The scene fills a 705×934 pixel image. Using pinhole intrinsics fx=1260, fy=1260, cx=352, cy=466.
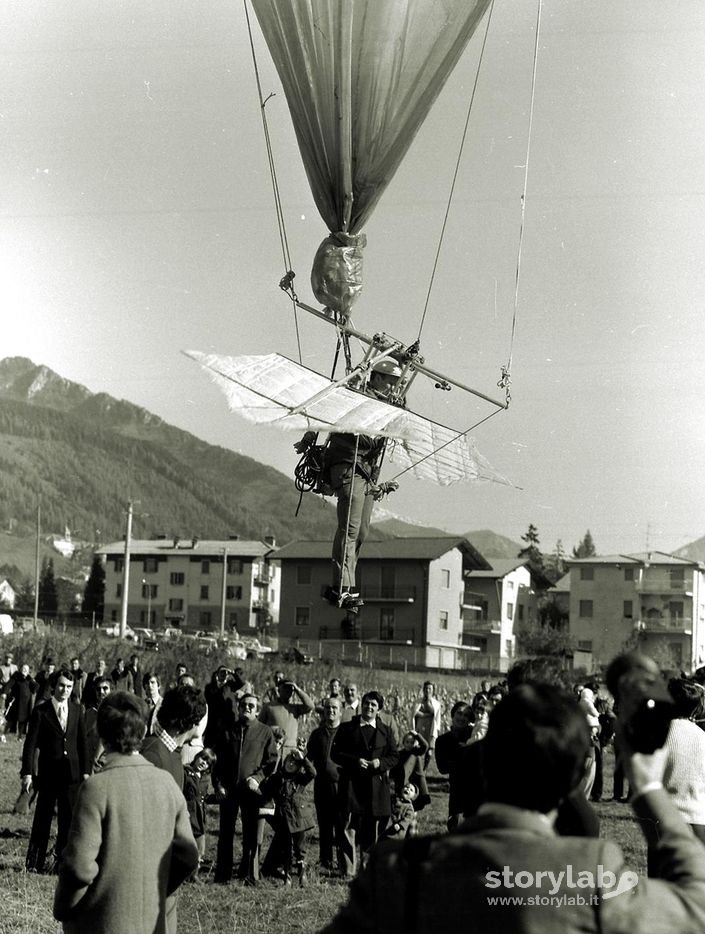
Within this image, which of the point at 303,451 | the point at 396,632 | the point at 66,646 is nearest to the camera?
the point at 303,451

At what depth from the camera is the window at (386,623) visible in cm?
7300

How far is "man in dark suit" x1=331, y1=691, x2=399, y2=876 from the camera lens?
1263cm

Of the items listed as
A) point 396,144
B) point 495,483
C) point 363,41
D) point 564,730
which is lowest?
point 564,730

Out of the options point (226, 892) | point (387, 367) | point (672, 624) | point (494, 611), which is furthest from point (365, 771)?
point (672, 624)

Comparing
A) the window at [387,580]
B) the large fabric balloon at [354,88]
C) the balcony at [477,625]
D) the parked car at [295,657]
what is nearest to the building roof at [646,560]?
the balcony at [477,625]

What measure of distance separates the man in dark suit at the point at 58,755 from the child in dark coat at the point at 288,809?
1.92 metres

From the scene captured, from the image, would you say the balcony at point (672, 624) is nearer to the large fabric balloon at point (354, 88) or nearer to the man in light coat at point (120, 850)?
the large fabric balloon at point (354, 88)

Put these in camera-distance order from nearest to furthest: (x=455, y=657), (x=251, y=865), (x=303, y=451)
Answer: (x=303, y=451) → (x=251, y=865) → (x=455, y=657)

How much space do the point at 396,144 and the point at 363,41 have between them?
63 cm

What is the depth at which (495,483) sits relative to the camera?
7.58 m

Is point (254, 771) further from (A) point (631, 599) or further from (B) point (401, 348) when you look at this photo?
(A) point (631, 599)

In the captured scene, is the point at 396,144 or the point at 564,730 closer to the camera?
the point at 564,730

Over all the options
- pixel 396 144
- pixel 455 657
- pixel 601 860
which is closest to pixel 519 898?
pixel 601 860

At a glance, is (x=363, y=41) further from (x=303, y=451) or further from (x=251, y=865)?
(x=251, y=865)
